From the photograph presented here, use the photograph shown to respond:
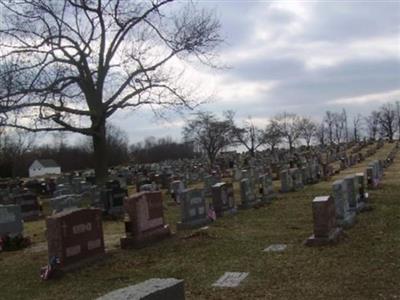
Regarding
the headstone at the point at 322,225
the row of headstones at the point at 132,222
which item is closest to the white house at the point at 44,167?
the row of headstones at the point at 132,222

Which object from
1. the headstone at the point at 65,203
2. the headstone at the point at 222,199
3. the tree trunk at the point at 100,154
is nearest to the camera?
the headstone at the point at 222,199

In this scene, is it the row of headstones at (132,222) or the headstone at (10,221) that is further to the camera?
the headstone at (10,221)

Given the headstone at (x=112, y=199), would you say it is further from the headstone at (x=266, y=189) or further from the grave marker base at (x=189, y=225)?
the grave marker base at (x=189, y=225)

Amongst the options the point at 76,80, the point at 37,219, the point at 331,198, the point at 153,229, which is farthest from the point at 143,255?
the point at 76,80

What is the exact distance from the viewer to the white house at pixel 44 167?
12350 cm

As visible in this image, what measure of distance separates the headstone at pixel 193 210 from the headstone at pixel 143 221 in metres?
1.47

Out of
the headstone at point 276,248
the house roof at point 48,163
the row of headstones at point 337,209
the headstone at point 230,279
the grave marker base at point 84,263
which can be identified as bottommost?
the headstone at point 230,279

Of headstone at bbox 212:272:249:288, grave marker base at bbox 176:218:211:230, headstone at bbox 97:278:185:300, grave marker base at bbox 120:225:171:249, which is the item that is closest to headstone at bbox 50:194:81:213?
grave marker base at bbox 176:218:211:230

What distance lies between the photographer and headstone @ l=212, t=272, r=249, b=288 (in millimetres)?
8367

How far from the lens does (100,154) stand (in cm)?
3055

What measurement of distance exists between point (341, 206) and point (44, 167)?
11713 cm

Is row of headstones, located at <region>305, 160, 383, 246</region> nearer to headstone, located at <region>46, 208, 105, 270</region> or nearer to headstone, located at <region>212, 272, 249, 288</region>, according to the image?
headstone, located at <region>212, 272, 249, 288</region>

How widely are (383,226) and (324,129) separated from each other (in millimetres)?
106968

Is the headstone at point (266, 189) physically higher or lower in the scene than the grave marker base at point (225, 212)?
higher
